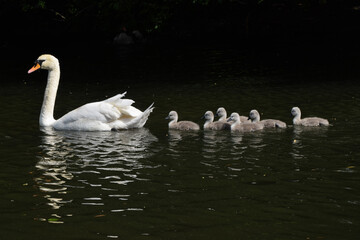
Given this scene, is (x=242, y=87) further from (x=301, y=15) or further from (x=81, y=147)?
(x=301, y=15)

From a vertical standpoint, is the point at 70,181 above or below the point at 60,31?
below

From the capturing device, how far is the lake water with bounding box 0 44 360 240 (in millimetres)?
9016

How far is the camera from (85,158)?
12.9 m

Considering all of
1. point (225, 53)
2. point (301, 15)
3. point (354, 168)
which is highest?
point (301, 15)

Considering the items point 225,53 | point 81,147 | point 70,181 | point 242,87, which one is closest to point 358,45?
point 225,53

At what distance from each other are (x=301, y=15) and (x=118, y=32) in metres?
11.1

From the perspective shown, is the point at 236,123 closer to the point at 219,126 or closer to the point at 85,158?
the point at 219,126

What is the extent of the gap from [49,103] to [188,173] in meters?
5.94

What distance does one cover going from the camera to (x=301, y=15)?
42.9 meters

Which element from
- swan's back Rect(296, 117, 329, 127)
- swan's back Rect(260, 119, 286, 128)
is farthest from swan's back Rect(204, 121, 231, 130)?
swan's back Rect(296, 117, 329, 127)

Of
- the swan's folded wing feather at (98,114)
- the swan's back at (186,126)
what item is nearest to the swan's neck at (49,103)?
the swan's folded wing feather at (98,114)

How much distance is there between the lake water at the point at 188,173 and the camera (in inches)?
355

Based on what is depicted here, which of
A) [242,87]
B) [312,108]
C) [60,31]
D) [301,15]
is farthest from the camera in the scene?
[60,31]

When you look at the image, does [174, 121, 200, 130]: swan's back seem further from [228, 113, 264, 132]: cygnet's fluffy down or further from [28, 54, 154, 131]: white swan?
[228, 113, 264, 132]: cygnet's fluffy down
